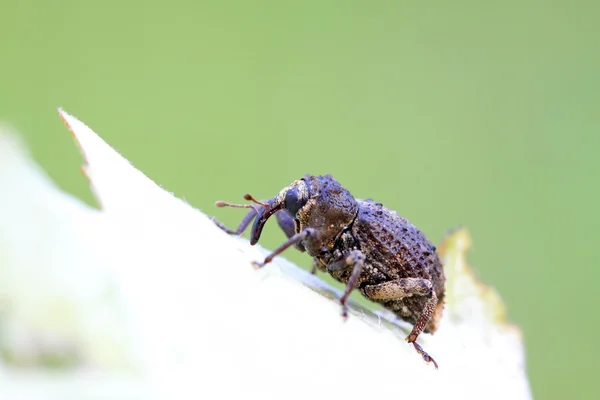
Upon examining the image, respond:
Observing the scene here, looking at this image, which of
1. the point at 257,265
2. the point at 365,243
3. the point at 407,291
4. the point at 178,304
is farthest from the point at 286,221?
the point at 178,304

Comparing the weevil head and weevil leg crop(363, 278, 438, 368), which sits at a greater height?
the weevil head

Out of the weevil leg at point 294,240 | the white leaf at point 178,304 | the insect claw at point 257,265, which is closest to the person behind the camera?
the white leaf at point 178,304

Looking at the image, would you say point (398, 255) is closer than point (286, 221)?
Yes

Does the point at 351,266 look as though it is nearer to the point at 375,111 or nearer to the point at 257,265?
the point at 257,265

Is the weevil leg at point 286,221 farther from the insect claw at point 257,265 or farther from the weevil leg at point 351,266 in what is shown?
the insect claw at point 257,265

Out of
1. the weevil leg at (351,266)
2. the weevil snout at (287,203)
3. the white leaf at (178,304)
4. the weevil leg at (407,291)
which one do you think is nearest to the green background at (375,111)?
the weevil snout at (287,203)

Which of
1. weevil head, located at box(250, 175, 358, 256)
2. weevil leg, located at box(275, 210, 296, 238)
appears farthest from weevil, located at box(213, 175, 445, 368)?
weevil leg, located at box(275, 210, 296, 238)

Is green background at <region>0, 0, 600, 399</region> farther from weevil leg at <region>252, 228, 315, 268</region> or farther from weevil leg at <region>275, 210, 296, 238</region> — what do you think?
weevil leg at <region>252, 228, 315, 268</region>
